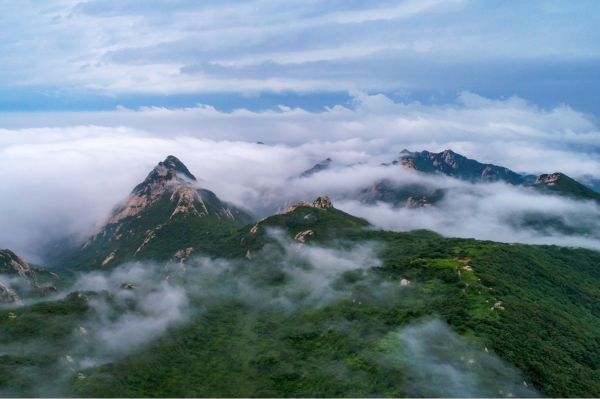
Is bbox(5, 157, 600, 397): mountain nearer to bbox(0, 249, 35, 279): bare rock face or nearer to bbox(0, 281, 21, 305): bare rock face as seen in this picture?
bbox(0, 281, 21, 305): bare rock face

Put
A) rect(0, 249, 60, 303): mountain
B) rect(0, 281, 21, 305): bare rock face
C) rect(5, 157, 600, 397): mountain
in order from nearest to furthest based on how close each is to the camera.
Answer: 1. rect(5, 157, 600, 397): mountain
2. rect(0, 281, 21, 305): bare rock face
3. rect(0, 249, 60, 303): mountain

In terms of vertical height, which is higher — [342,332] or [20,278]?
[20,278]

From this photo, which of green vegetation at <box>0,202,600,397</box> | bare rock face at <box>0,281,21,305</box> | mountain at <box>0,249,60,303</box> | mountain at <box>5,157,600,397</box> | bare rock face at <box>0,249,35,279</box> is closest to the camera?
mountain at <box>5,157,600,397</box>

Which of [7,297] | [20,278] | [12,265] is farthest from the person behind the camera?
[12,265]

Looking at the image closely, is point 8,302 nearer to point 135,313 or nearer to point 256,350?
point 135,313

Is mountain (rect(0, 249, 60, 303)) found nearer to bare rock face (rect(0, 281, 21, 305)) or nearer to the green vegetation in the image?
bare rock face (rect(0, 281, 21, 305))

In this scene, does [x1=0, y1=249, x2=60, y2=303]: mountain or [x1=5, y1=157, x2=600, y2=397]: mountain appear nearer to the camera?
[x1=5, y1=157, x2=600, y2=397]: mountain

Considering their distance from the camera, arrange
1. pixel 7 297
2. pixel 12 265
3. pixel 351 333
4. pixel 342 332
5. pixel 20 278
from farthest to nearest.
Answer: pixel 12 265, pixel 20 278, pixel 7 297, pixel 342 332, pixel 351 333

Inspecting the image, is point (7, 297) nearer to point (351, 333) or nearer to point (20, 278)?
point (20, 278)

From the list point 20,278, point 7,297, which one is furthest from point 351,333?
point 20,278

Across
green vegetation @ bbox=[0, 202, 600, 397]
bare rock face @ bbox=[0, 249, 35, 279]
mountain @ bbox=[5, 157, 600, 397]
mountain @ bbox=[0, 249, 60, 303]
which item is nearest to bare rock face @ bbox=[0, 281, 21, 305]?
mountain @ bbox=[5, 157, 600, 397]

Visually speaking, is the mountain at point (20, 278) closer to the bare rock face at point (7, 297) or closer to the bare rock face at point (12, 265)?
the bare rock face at point (12, 265)

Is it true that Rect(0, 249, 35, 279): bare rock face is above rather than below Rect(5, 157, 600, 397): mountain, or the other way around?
above

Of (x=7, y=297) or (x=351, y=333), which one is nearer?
(x=351, y=333)
